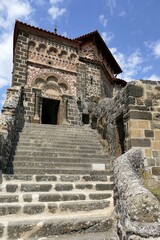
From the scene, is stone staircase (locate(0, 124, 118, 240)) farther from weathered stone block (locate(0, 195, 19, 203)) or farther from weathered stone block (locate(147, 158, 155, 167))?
weathered stone block (locate(147, 158, 155, 167))

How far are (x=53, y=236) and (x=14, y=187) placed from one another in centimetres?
143

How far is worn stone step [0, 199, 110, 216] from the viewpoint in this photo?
368 cm

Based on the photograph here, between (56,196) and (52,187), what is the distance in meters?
0.38

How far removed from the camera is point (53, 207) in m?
3.88

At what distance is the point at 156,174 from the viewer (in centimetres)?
538

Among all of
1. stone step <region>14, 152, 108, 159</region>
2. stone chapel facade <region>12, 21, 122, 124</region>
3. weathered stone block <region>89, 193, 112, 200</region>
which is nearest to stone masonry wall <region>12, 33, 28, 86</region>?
stone chapel facade <region>12, 21, 122, 124</region>

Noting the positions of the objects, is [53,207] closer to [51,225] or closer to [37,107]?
[51,225]

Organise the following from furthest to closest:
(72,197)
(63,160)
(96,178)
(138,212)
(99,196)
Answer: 1. (63,160)
2. (96,178)
3. (99,196)
4. (72,197)
5. (138,212)

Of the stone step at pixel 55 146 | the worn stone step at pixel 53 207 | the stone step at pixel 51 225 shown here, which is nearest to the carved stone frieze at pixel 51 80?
the stone step at pixel 55 146

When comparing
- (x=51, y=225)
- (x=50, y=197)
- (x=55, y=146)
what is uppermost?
(x=55, y=146)

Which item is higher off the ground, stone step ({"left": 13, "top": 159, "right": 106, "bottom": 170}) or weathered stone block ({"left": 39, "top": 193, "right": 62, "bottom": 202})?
stone step ({"left": 13, "top": 159, "right": 106, "bottom": 170})

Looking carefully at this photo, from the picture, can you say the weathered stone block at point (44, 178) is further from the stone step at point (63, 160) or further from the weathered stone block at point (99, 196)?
the stone step at point (63, 160)

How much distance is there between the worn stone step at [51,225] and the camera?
3166 millimetres

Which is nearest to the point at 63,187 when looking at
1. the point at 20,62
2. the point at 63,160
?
the point at 63,160
